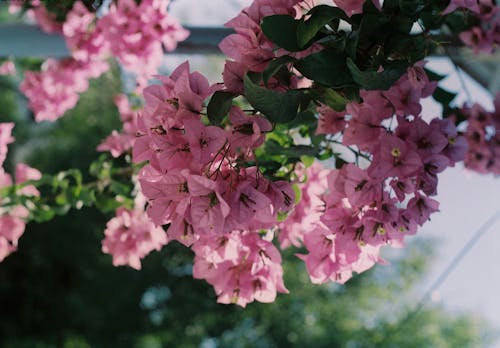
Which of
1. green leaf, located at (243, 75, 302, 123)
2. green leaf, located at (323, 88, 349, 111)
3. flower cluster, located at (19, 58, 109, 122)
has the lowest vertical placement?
flower cluster, located at (19, 58, 109, 122)

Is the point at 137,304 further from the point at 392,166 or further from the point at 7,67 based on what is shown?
the point at 392,166

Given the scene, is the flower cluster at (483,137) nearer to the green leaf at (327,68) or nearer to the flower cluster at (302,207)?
the flower cluster at (302,207)

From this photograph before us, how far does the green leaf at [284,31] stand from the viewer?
52cm

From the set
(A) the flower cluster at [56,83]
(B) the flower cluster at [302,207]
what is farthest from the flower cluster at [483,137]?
(A) the flower cluster at [56,83]

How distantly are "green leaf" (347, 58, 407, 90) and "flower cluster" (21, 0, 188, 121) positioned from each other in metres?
0.75

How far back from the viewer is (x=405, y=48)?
54 cm

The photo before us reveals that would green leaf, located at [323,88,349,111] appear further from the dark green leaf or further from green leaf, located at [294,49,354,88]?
the dark green leaf

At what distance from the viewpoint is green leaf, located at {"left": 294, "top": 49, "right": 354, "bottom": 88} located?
0.50 m

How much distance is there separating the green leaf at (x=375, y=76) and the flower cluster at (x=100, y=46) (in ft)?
2.45

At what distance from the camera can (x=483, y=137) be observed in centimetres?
104

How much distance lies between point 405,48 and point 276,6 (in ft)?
0.42

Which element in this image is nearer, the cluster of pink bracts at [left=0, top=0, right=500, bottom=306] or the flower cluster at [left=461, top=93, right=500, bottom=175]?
the cluster of pink bracts at [left=0, top=0, right=500, bottom=306]

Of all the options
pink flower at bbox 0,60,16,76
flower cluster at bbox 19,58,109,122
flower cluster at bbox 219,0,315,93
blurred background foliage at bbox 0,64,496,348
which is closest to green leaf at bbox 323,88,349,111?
flower cluster at bbox 219,0,315,93

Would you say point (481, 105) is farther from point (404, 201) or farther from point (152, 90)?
point (152, 90)
